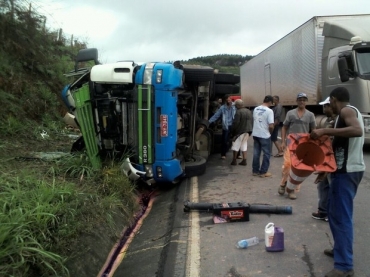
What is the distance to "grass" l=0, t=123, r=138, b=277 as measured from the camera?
338 cm

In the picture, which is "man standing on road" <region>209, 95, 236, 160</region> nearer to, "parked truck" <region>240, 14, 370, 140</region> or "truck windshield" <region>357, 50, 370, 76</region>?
"parked truck" <region>240, 14, 370, 140</region>

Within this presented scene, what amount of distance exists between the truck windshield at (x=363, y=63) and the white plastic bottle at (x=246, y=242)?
7370mm

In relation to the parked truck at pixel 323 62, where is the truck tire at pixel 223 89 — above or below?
below

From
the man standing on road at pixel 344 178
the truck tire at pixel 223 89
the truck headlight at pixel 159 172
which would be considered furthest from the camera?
the truck tire at pixel 223 89

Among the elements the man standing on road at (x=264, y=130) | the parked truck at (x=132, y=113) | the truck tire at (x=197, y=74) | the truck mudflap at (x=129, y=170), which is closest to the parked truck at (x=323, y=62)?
the man standing on road at (x=264, y=130)

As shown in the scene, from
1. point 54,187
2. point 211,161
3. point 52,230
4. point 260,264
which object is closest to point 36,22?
point 211,161

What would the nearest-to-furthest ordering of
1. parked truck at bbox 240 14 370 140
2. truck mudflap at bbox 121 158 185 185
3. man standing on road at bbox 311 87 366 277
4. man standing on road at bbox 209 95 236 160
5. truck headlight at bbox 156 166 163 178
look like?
1. man standing on road at bbox 311 87 366 277
2. truck mudflap at bbox 121 158 185 185
3. truck headlight at bbox 156 166 163 178
4. man standing on road at bbox 209 95 236 160
5. parked truck at bbox 240 14 370 140

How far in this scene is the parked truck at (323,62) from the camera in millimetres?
10117

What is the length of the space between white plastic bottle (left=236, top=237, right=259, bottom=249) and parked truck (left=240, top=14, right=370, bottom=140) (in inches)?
277

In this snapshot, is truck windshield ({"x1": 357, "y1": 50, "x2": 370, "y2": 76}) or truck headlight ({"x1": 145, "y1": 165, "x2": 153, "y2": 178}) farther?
truck windshield ({"x1": 357, "y1": 50, "x2": 370, "y2": 76})

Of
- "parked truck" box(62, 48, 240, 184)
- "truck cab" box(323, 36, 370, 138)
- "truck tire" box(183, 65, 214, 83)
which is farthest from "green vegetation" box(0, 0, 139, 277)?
"truck cab" box(323, 36, 370, 138)

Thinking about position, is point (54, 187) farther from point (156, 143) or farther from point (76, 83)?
point (76, 83)

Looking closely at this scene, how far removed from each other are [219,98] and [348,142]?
7.83 m

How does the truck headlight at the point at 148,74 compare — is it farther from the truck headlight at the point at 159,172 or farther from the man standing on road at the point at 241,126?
the man standing on road at the point at 241,126
